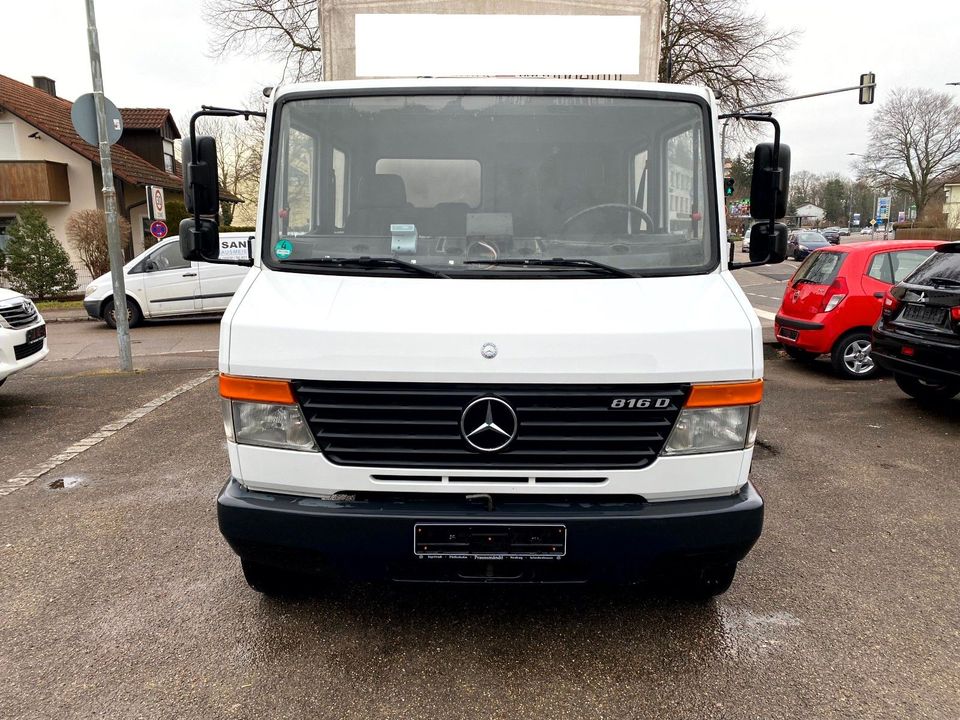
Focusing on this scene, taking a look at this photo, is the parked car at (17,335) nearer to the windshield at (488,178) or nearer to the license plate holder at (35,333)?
the license plate holder at (35,333)

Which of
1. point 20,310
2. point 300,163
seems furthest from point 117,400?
point 300,163

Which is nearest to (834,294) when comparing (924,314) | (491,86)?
(924,314)

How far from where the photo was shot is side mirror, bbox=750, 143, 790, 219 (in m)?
3.49

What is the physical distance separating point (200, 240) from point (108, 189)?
6727 mm

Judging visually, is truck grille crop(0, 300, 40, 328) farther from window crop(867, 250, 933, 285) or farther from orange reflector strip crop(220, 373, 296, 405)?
window crop(867, 250, 933, 285)

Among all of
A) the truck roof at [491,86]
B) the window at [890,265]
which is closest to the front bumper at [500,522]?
the truck roof at [491,86]

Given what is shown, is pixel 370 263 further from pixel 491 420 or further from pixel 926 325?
pixel 926 325

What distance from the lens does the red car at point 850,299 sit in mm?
8547

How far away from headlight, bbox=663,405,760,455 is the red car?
6535 millimetres

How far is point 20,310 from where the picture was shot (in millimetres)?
7023

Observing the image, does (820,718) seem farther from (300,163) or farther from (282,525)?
(300,163)

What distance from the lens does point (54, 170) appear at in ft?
99.0

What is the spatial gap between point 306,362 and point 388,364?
0.98ft

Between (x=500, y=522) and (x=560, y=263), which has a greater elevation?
(x=560, y=263)
